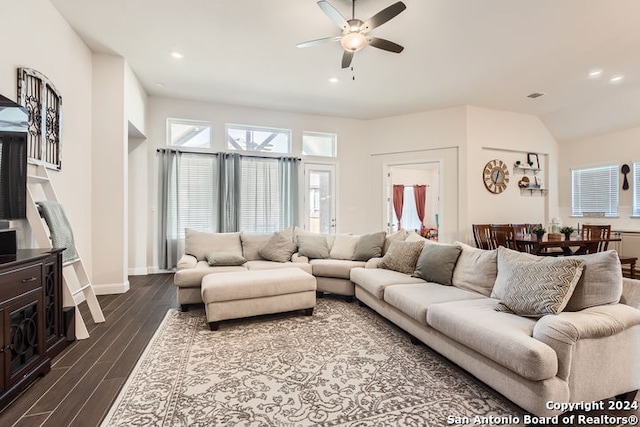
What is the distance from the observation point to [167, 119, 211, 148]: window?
18.1 ft

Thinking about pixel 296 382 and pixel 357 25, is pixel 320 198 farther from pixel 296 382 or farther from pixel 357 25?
pixel 296 382

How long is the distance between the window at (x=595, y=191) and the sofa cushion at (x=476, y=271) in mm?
5283

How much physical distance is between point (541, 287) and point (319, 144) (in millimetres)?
5224

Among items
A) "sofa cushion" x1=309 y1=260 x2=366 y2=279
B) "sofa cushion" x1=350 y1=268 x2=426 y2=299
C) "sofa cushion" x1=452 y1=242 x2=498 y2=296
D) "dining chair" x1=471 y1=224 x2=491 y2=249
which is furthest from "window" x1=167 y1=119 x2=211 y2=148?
"dining chair" x1=471 y1=224 x2=491 y2=249

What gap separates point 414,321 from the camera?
2.52 meters

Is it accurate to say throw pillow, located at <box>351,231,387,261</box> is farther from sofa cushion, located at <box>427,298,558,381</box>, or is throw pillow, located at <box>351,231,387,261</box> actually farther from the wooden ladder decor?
the wooden ladder decor

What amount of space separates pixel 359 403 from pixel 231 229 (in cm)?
439

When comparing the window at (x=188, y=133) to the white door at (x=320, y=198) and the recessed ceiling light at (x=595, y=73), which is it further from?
the recessed ceiling light at (x=595, y=73)

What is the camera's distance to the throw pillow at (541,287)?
1830 millimetres

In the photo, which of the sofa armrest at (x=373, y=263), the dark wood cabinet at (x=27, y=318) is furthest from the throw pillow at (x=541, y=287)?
the dark wood cabinet at (x=27, y=318)

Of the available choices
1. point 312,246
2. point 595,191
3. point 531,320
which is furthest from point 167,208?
point 595,191

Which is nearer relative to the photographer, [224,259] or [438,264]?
[438,264]

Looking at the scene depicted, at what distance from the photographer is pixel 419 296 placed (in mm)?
2545

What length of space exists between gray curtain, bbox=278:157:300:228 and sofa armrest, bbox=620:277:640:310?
486cm
